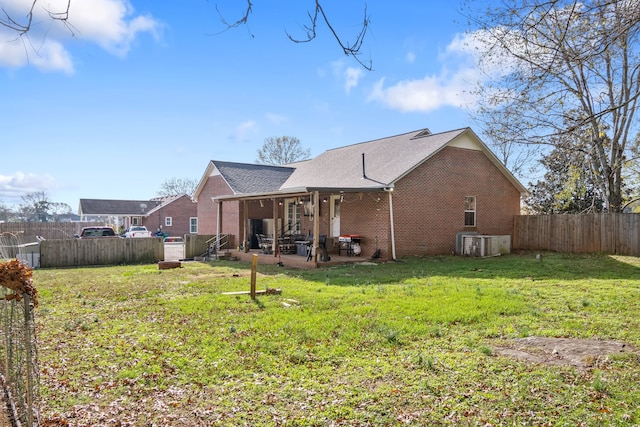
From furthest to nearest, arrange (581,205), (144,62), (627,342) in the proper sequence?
(581,205) → (144,62) → (627,342)

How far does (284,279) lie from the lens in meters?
13.0

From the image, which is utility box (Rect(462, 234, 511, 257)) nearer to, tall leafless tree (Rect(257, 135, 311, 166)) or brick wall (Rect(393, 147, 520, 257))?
brick wall (Rect(393, 147, 520, 257))

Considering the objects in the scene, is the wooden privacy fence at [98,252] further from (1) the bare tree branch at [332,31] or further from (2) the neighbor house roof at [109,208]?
(2) the neighbor house roof at [109,208]

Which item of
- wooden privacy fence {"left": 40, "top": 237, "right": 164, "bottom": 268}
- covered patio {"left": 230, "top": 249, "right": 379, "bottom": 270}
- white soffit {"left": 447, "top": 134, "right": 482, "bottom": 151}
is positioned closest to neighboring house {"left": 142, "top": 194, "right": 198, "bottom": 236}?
wooden privacy fence {"left": 40, "top": 237, "right": 164, "bottom": 268}

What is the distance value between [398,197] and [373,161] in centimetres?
339

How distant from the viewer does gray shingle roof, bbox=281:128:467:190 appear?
58.7 ft

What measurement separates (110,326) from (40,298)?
3850 mm

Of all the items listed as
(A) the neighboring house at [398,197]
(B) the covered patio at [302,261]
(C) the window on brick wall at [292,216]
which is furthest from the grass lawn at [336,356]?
(C) the window on brick wall at [292,216]

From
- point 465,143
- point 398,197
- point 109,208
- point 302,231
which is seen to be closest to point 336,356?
point 398,197

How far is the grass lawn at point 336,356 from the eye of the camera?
436 centimetres

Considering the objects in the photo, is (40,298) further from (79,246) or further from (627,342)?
(627,342)

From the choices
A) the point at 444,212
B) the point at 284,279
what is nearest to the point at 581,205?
the point at 444,212

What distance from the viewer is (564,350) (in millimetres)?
5809

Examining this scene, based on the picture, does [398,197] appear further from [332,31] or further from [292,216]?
[332,31]
